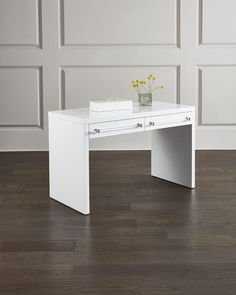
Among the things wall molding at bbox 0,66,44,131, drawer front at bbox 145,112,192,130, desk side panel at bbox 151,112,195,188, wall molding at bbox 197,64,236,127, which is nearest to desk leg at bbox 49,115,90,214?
drawer front at bbox 145,112,192,130

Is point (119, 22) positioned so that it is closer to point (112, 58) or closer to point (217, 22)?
point (112, 58)

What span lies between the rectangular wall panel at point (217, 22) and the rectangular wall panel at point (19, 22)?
1417 mm

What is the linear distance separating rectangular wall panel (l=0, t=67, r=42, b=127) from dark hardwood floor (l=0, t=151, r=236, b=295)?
870 mm

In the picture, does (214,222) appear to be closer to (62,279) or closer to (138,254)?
(138,254)

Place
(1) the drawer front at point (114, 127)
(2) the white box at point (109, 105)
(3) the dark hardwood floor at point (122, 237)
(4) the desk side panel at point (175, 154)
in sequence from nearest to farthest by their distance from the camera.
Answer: (3) the dark hardwood floor at point (122, 237), (1) the drawer front at point (114, 127), (2) the white box at point (109, 105), (4) the desk side panel at point (175, 154)

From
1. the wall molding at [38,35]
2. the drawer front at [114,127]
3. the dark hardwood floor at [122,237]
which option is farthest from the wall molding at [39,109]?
the drawer front at [114,127]

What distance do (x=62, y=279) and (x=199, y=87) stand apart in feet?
10.0

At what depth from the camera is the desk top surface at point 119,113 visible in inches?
119

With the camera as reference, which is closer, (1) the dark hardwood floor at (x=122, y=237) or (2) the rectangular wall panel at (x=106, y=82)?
(1) the dark hardwood floor at (x=122, y=237)

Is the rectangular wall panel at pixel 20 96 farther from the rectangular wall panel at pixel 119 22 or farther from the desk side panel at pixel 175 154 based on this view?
the desk side panel at pixel 175 154

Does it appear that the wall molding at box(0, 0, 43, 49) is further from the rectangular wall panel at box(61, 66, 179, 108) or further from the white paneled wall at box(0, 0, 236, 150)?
the rectangular wall panel at box(61, 66, 179, 108)

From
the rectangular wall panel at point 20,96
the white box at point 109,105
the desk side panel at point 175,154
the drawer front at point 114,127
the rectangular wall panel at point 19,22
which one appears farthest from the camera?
the rectangular wall panel at point 20,96

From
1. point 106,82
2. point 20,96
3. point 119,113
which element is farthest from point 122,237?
point 20,96

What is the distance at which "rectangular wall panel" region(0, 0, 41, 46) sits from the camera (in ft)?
15.5
